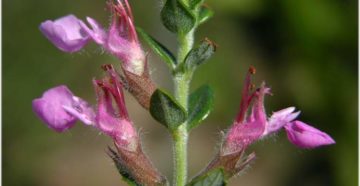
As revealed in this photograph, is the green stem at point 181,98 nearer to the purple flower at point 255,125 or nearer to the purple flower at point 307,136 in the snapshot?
the purple flower at point 255,125

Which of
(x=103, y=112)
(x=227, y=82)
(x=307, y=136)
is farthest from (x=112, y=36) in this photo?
(x=227, y=82)

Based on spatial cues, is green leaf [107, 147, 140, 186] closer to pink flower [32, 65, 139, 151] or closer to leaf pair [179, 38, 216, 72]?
pink flower [32, 65, 139, 151]

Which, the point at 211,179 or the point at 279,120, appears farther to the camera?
the point at 279,120

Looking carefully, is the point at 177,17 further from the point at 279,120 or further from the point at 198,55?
the point at 279,120

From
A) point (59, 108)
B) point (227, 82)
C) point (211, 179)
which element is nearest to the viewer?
point (211, 179)

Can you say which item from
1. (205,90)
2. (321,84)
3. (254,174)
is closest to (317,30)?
(321,84)

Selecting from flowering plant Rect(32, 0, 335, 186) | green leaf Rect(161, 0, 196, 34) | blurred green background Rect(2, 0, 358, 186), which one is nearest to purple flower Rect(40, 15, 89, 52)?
flowering plant Rect(32, 0, 335, 186)
